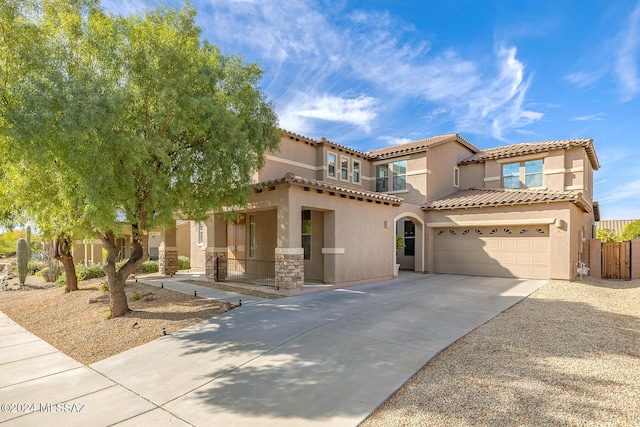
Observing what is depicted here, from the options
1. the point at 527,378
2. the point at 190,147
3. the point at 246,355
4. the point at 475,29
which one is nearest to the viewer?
the point at 527,378

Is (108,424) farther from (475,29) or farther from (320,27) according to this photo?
(475,29)

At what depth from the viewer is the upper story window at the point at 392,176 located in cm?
1958

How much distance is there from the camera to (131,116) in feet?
25.4

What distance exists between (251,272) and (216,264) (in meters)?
2.48

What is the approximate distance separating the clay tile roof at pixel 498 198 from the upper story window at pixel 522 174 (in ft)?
2.39

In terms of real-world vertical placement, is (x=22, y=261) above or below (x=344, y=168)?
below

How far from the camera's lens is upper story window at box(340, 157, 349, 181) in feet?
60.5

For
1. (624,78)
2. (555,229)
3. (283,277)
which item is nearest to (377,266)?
(283,277)

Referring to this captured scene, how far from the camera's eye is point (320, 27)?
43.6ft

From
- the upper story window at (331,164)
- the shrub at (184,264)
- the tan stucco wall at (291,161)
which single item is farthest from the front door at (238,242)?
the shrub at (184,264)

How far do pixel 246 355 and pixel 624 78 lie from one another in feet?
63.4

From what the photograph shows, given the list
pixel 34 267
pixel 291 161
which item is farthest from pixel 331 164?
pixel 34 267

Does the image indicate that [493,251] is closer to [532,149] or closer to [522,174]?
[522,174]

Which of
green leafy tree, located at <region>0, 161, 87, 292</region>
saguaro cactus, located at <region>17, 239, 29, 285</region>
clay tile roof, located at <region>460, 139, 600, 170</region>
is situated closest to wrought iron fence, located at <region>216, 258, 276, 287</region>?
green leafy tree, located at <region>0, 161, 87, 292</region>
